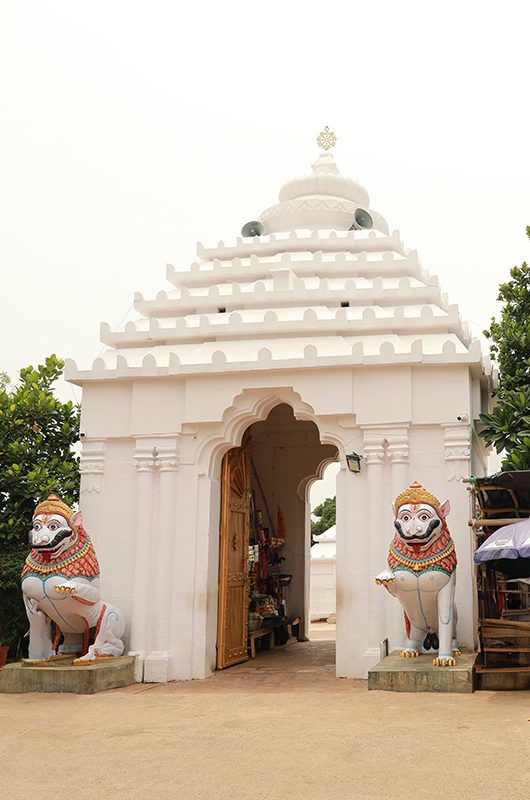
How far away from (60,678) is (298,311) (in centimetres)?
527

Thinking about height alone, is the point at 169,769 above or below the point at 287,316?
below

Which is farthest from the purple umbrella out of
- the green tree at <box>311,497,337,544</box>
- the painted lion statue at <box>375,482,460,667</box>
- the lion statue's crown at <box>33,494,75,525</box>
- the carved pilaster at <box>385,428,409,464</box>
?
the green tree at <box>311,497,337,544</box>

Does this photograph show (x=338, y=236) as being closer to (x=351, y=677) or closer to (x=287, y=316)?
(x=287, y=316)

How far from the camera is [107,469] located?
1069cm

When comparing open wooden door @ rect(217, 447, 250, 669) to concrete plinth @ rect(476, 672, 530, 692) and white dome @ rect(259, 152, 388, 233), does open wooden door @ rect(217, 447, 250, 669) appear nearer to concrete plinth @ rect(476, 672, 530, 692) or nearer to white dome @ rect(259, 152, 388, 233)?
concrete plinth @ rect(476, 672, 530, 692)

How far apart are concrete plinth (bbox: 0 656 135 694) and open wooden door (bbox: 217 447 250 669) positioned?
1.89 metres

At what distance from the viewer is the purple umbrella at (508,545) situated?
7.54 m

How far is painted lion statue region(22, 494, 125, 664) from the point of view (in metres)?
9.17

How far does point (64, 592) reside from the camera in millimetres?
9078

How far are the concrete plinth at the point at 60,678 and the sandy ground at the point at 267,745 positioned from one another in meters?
0.16

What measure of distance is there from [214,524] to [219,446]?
37.6 inches

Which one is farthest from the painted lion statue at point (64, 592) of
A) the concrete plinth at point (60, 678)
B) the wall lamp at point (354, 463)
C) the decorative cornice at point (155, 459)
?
the wall lamp at point (354, 463)

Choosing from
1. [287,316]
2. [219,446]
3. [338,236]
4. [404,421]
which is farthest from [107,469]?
[338,236]

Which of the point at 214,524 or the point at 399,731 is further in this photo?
the point at 214,524
